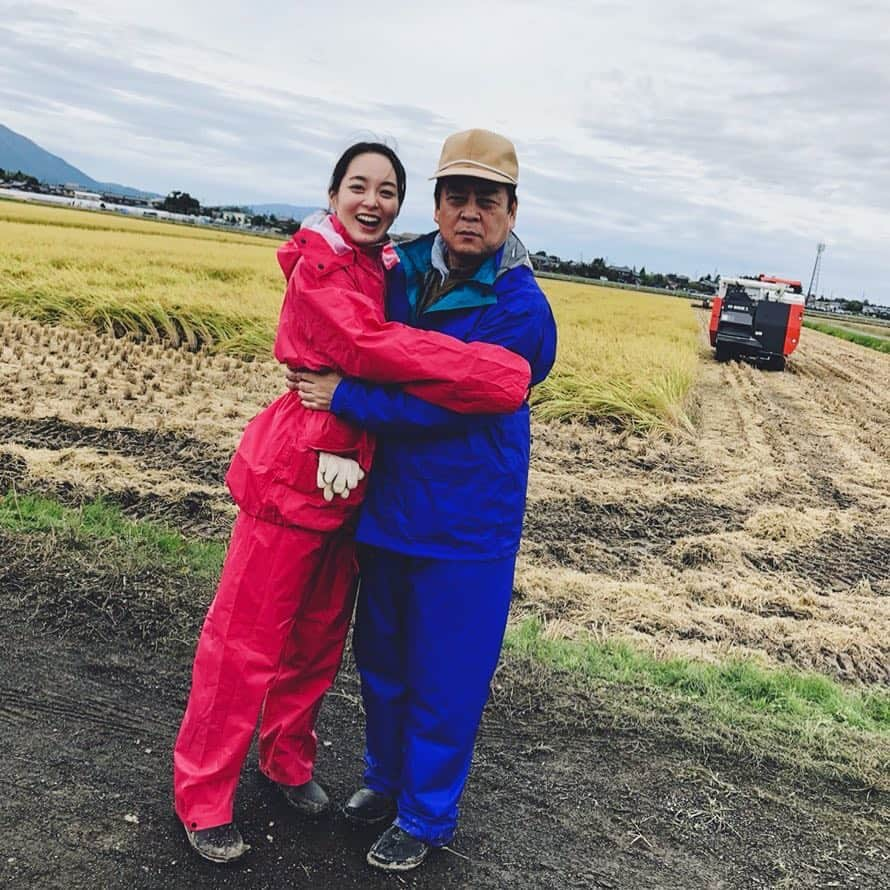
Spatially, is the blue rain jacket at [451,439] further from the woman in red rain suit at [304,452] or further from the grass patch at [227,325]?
the grass patch at [227,325]

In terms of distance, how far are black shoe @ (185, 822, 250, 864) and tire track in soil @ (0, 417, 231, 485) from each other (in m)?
3.75

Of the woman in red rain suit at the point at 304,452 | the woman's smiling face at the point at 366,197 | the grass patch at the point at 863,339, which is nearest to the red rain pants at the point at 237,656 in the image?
the woman in red rain suit at the point at 304,452

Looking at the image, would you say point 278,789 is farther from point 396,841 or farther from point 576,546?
point 576,546

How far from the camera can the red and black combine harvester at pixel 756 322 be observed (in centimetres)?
1712

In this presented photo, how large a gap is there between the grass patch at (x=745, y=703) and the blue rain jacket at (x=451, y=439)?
1.44 m

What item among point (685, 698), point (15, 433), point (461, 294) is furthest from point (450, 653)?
point (15, 433)

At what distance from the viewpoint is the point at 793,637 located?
4496 millimetres

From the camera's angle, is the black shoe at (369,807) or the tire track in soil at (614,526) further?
the tire track in soil at (614,526)

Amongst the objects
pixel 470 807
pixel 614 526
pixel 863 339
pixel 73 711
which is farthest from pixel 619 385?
pixel 863 339

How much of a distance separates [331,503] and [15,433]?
4.94 meters

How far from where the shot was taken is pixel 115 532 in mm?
4625

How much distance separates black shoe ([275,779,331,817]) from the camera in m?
2.62

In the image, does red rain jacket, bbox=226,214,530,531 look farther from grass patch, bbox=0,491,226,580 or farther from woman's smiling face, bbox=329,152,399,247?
grass patch, bbox=0,491,226,580

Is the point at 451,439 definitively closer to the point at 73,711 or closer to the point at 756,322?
the point at 73,711
